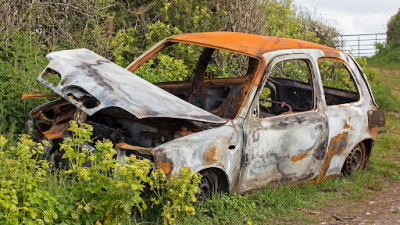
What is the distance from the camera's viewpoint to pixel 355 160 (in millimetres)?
7457

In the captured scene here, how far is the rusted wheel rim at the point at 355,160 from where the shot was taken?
24.0ft

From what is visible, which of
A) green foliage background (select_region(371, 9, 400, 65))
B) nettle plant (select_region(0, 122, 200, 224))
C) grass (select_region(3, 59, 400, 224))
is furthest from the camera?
green foliage background (select_region(371, 9, 400, 65))

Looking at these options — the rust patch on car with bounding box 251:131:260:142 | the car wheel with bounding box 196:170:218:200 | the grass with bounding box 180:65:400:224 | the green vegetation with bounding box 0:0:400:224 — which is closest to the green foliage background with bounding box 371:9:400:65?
the green vegetation with bounding box 0:0:400:224

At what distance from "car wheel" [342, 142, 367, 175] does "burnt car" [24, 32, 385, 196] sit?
2cm

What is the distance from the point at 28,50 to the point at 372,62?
19.1 meters

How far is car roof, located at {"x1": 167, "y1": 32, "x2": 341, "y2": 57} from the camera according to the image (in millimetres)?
6129

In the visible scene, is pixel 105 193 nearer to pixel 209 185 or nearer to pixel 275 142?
pixel 209 185

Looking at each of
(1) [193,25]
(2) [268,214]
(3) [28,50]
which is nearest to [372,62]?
(1) [193,25]

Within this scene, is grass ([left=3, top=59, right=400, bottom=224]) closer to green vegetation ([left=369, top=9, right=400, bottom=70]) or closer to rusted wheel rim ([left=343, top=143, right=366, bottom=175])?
rusted wheel rim ([left=343, top=143, right=366, bottom=175])

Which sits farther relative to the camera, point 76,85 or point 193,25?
point 193,25

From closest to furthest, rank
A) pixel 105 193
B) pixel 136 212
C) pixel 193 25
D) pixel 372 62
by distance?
pixel 105 193
pixel 136 212
pixel 193 25
pixel 372 62

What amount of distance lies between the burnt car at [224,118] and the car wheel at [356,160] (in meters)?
0.02

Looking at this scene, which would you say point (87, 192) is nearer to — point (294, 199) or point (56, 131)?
point (56, 131)

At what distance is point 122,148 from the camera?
Result: 202 inches
